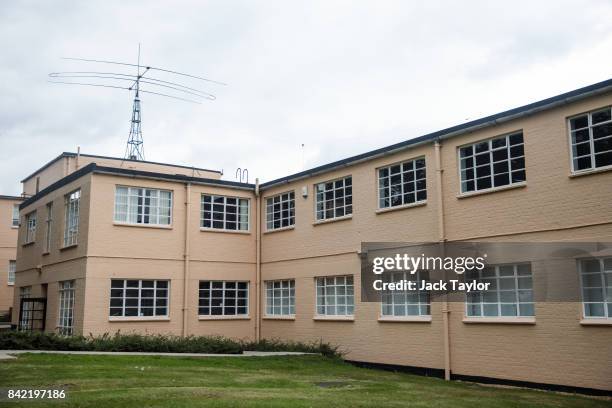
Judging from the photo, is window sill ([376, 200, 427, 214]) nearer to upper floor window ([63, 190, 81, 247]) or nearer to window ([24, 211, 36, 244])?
upper floor window ([63, 190, 81, 247])

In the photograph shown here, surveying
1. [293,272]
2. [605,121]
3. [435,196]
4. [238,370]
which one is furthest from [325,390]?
[293,272]

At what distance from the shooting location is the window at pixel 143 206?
75.2 feet

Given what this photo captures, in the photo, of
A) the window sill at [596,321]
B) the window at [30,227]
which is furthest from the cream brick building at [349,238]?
the window at [30,227]

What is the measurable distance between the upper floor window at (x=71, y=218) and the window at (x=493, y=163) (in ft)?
44.3

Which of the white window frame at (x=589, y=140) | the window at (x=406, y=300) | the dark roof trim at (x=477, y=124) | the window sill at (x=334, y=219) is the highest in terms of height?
the dark roof trim at (x=477, y=124)

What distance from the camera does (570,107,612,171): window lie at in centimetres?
1441

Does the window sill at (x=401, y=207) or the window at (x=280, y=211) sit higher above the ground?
the window at (x=280, y=211)

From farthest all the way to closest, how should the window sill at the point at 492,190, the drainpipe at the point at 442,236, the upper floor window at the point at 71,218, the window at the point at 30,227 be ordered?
the window at the point at 30,227, the upper floor window at the point at 71,218, the drainpipe at the point at 442,236, the window sill at the point at 492,190

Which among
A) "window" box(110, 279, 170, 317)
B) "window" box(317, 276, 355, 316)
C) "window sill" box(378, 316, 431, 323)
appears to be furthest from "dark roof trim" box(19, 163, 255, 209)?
"window sill" box(378, 316, 431, 323)

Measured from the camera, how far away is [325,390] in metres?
13.3

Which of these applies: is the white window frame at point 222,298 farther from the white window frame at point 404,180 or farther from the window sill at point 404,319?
the white window frame at point 404,180

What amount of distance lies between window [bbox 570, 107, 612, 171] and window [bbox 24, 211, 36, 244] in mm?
22163

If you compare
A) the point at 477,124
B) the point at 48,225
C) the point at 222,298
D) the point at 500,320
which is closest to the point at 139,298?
the point at 222,298

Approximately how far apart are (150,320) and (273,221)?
5.97 meters
